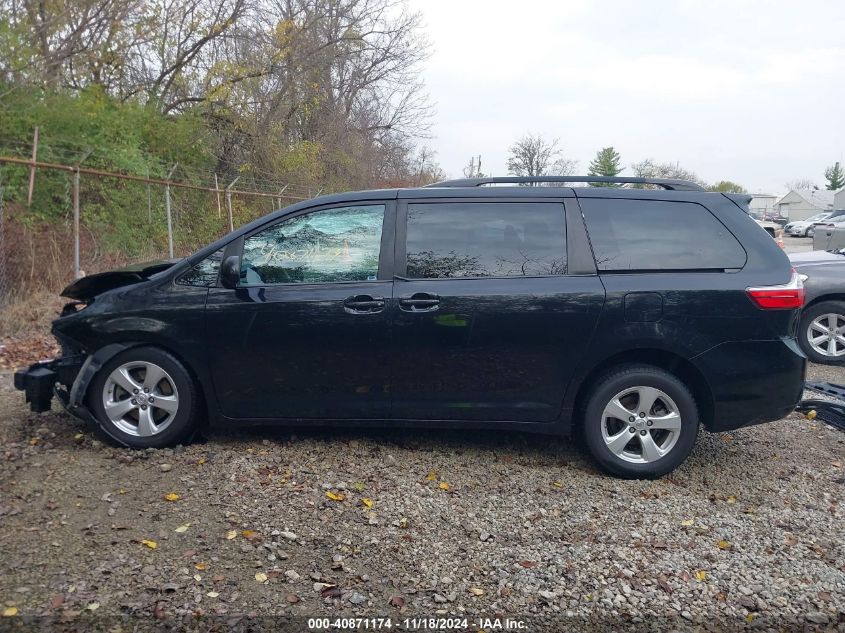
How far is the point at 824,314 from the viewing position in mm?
7711

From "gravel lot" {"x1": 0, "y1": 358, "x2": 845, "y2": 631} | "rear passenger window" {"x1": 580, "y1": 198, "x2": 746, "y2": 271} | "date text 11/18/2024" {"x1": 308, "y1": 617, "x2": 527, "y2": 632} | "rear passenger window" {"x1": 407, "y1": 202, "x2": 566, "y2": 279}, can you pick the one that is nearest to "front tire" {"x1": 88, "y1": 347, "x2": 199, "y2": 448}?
"gravel lot" {"x1": 0, "y1": 358, "x2": 845, "y2": 631}

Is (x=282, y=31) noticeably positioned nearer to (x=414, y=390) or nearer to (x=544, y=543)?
(x=414, y=390)

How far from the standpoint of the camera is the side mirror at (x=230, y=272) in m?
4.42

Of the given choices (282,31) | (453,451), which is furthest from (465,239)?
(282,31)

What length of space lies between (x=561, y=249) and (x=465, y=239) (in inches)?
24.2

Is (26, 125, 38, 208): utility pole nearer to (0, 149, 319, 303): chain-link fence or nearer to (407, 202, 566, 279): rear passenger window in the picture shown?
(0, 149, 319, 303): chain-link fence

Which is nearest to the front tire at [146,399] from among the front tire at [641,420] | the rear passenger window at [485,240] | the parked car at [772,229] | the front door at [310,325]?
the front door at [310,325]

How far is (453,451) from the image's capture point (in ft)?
15.3

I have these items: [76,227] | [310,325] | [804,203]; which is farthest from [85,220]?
[804,203]

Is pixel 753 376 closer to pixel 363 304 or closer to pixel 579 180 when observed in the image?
pixel 579 180

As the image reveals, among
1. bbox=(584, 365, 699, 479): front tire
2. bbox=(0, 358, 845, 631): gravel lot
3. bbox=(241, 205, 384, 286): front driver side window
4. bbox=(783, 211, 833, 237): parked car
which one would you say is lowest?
bbox=(0, 358, 845, 631): gravel lot

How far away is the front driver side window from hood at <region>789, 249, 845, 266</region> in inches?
227

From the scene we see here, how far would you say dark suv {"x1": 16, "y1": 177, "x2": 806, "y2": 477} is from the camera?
167 inches

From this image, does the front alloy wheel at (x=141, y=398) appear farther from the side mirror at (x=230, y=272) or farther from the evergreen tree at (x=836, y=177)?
the evergreen tree at (x=836, y=177)
